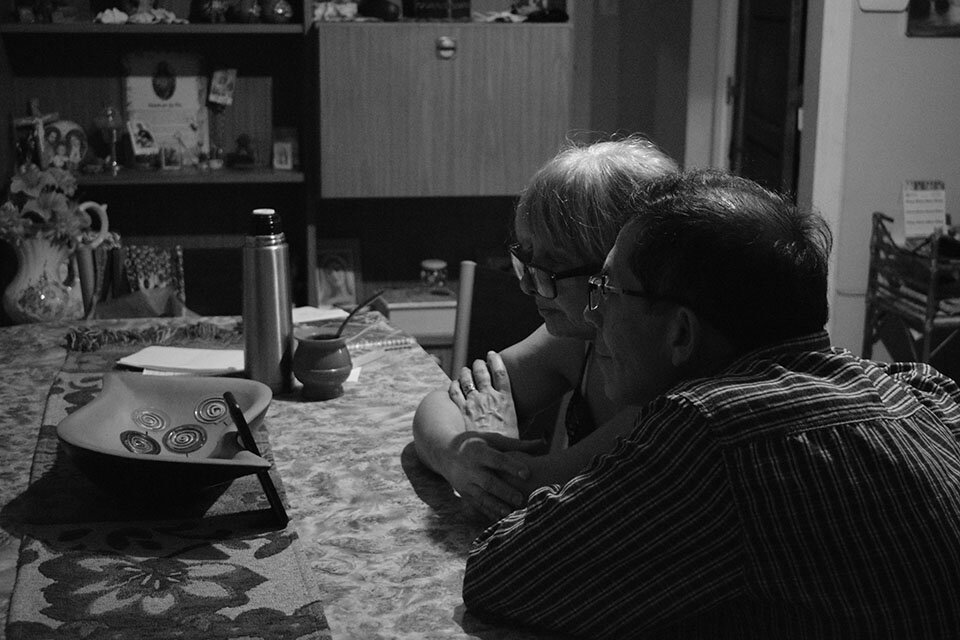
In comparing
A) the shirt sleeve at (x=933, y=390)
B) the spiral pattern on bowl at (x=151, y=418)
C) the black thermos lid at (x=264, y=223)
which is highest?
the black thermos lid at (x=264, y=223)

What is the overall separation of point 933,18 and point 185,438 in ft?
11.5

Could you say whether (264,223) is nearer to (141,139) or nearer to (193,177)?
(193,177)

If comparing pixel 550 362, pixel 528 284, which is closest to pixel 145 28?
pixel 550 362

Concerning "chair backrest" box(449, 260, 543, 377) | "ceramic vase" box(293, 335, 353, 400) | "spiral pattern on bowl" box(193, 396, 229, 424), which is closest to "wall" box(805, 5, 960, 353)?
"chair backrest" box(449, 260, 543, 377)

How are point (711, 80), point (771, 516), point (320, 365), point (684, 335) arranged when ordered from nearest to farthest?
point (771, 516), point (684, 335), point (320, 365), point (711, 80)

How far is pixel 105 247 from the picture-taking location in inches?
128

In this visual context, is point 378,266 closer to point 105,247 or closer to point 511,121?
point 511,121

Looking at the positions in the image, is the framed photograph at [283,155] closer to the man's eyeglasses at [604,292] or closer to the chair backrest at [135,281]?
the chair backrest at [135,281]

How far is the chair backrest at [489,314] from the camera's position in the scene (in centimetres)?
224

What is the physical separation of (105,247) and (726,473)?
103 inches

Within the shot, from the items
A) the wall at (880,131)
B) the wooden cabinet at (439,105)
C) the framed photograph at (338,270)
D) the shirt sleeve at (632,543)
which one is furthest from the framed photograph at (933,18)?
the shirt sleeve at (632,543)

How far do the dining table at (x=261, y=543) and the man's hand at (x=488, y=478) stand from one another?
0.08 feet

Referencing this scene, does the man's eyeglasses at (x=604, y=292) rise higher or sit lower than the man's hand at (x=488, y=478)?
higher

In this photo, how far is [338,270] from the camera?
406cm
